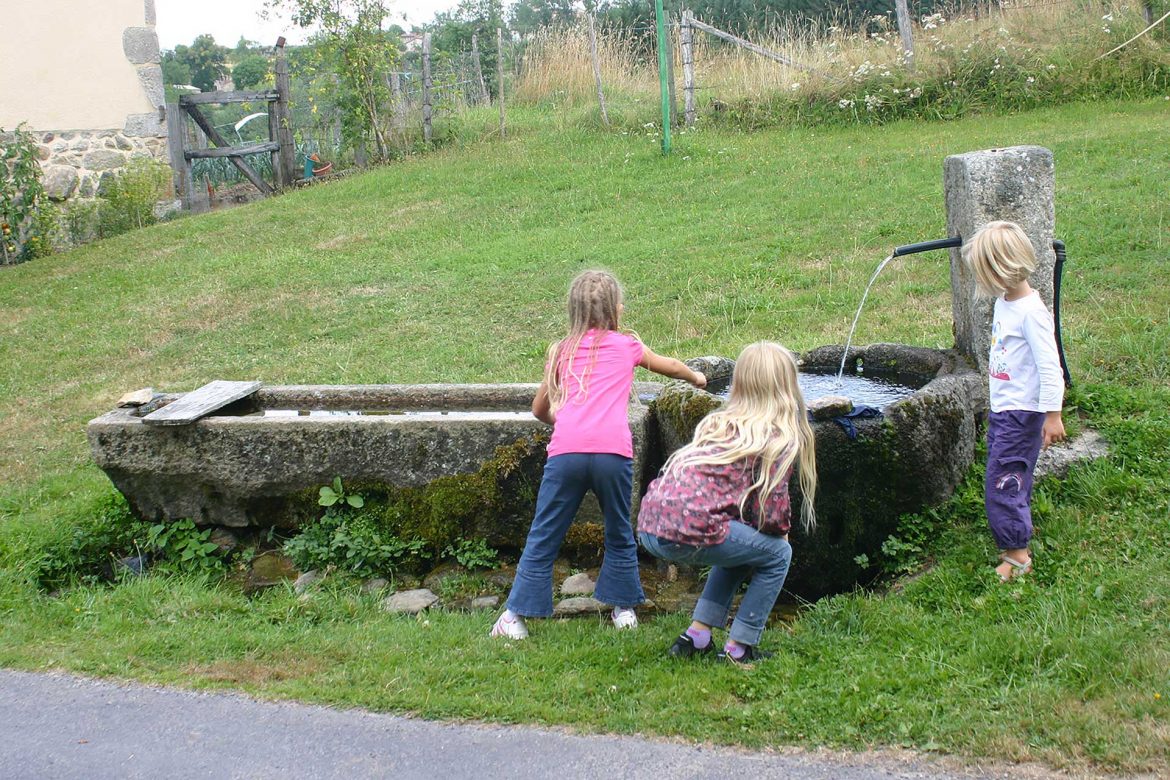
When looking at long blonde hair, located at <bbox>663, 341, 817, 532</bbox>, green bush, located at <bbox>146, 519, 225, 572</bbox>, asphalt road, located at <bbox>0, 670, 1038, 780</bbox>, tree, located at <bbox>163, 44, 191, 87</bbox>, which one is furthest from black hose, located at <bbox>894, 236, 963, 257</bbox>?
tree, located at <bbox>163, 44, 191, 87</bbox>

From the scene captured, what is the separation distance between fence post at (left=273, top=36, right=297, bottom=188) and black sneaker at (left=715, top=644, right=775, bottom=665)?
1482 centimetres

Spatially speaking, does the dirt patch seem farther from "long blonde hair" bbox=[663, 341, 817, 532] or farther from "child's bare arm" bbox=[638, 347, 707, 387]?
"child's bare arm" bbox=[638, 347, 707, 387]

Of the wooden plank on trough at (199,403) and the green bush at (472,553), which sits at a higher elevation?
the wooden plank on trough at (199,403)

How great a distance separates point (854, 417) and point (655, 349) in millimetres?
3285

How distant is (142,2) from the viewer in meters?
14.6

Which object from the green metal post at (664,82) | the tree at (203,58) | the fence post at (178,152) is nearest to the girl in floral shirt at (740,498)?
the green metal post at (664,82)

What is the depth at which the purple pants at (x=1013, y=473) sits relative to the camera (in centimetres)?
422

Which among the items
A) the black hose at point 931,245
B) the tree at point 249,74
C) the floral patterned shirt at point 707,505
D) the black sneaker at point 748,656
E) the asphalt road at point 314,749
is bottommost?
the asphalt road at point 314,749

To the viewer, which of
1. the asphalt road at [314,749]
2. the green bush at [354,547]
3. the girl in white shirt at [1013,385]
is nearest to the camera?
the asphalt road at [314,749]

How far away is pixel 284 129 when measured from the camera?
17.1 meters

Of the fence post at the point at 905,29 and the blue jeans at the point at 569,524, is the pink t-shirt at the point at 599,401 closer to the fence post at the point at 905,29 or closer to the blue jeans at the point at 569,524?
the blue jeans at the point at 569,524

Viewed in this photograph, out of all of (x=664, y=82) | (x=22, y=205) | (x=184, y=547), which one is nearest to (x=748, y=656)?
(x=184, y=547)

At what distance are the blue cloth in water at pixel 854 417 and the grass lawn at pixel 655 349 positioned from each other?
645mm

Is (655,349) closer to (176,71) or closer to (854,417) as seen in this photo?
(854,417)
